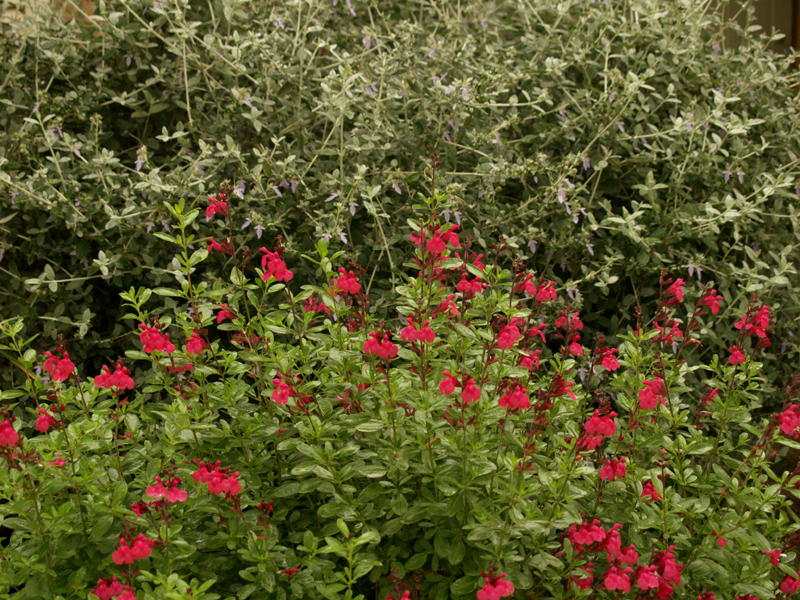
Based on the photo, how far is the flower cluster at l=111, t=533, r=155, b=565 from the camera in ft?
4.17

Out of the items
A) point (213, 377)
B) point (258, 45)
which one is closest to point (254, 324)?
point (213, 377)

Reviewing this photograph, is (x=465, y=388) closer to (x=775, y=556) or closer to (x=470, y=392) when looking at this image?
(x=470, y=392)

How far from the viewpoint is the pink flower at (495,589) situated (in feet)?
4.21

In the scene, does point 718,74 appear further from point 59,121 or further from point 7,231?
point 7,231

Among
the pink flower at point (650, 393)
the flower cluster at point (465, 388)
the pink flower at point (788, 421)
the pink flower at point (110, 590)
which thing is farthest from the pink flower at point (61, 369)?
the pink flower at point (788, 421)

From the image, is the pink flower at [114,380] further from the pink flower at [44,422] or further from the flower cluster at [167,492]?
the flower cluster at [167,492]

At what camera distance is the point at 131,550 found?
4.23 ft

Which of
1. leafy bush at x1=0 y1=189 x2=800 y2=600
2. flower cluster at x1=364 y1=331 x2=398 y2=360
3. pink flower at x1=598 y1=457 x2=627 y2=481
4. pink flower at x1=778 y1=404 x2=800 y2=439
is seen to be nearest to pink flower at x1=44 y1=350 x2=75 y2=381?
leafy bush at x1=0 y1=189 x2=800 y2=600

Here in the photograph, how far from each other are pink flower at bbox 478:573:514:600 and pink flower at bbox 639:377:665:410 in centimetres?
64

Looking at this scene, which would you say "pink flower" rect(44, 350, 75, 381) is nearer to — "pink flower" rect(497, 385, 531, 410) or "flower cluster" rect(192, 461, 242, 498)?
"flower cluster" rect(192, 461, 242, 498)

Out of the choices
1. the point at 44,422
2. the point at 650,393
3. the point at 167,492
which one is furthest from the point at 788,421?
the point at 44,422

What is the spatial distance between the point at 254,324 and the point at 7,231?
5.96 ft

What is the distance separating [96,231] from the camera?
2814mm

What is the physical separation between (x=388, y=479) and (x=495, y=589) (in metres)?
0.50
